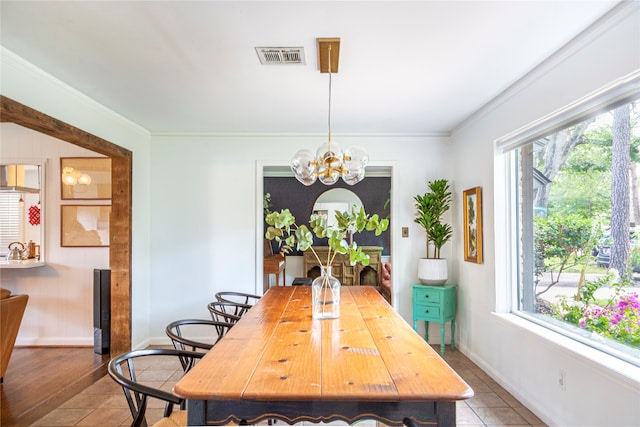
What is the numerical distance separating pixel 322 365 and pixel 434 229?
2.97 m

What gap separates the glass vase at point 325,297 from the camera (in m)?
2.03

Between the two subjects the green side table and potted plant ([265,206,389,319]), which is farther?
the green side table

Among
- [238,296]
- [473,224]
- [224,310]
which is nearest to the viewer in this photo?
[224,310]

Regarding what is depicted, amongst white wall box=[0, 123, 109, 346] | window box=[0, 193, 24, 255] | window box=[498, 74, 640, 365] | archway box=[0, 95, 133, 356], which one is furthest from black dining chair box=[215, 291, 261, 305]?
window box=[0, 193, 24, 255]

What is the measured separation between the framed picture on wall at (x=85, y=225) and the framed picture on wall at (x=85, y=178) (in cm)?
13

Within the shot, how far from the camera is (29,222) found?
167 inches

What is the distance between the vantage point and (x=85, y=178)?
421 cm

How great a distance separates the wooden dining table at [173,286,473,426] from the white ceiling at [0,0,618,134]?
1.64m

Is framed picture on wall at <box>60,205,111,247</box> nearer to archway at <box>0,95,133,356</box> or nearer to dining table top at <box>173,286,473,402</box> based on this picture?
archway at <box>0,95,133,356</box>

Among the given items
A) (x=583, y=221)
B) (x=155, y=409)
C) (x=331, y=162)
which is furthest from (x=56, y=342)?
(x=583, y=221)

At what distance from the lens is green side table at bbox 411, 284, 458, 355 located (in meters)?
3.83

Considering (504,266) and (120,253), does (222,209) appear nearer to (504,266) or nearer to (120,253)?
(120,253)

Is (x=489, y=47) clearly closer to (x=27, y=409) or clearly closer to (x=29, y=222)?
(x=27, y=409)

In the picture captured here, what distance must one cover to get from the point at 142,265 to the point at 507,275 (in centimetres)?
381
